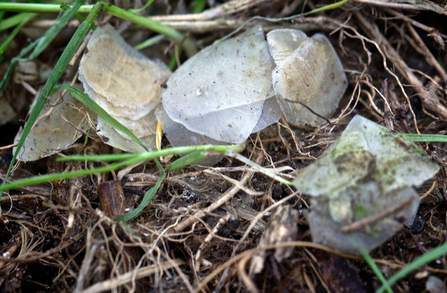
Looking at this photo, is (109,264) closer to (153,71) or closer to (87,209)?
(87,209)

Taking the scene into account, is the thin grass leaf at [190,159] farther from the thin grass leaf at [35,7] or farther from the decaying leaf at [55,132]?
the thin grass leaf at [35,7]

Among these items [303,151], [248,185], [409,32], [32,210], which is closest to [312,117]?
[303,151]

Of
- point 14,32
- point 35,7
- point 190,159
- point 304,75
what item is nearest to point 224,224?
point 190,159

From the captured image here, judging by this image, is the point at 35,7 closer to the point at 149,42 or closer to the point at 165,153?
the point at 149,42

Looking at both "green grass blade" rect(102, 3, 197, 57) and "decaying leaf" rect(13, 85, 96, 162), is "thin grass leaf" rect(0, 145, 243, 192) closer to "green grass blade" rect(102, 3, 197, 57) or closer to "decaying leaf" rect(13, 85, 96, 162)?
"decaying leaf" rect(13, 85, 96, 162)

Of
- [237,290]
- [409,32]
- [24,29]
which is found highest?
[24,29]

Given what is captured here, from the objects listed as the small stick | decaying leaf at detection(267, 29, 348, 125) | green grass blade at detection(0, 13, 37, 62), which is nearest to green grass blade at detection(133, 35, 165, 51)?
green grass blade at detection(0, 13, 37, 62)
